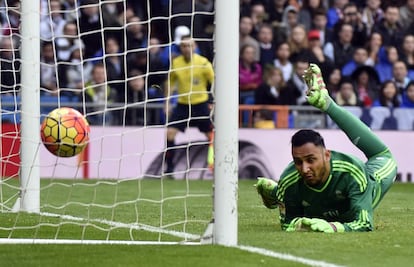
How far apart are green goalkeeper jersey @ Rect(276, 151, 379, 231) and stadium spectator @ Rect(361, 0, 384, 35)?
13209mm

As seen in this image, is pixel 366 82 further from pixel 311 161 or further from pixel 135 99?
pixel 311 161

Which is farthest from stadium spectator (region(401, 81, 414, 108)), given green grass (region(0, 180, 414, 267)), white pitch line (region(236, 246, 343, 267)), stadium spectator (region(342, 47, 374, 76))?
white pitch line (region(236, 246, 343, 267))

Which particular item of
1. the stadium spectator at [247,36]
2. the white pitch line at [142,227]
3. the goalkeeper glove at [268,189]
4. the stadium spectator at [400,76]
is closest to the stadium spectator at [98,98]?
the stadium spectator at [247,36]

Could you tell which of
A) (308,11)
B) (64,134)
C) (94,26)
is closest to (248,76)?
(308,11)

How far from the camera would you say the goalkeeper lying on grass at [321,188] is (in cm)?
789

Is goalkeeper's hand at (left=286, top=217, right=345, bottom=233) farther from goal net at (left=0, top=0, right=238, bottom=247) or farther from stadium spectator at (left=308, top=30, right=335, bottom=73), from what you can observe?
stadium spectator at (left=308, top=30, right=335, bottom=73)

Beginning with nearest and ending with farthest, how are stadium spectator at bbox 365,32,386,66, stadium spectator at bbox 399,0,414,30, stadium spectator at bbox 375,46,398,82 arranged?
1. stadium spectator at bbox 375,46,398,82
2. stadium spectator at bbox 365,32,386,66
3. stadium spectator at bbox 399,0,414,30

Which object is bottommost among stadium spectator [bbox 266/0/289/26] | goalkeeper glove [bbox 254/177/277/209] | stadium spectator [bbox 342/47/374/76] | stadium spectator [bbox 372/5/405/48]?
goalkeeper glove [bbox 254/177/277/209]

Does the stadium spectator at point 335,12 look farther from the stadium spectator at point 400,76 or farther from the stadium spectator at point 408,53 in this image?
the stadium spectator at point 400,76

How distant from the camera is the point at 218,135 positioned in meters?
6.97

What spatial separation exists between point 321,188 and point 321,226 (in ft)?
0.95

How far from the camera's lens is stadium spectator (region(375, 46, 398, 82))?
20.4 metres

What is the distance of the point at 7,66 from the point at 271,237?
4085 millimetres

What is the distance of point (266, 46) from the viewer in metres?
20.0
